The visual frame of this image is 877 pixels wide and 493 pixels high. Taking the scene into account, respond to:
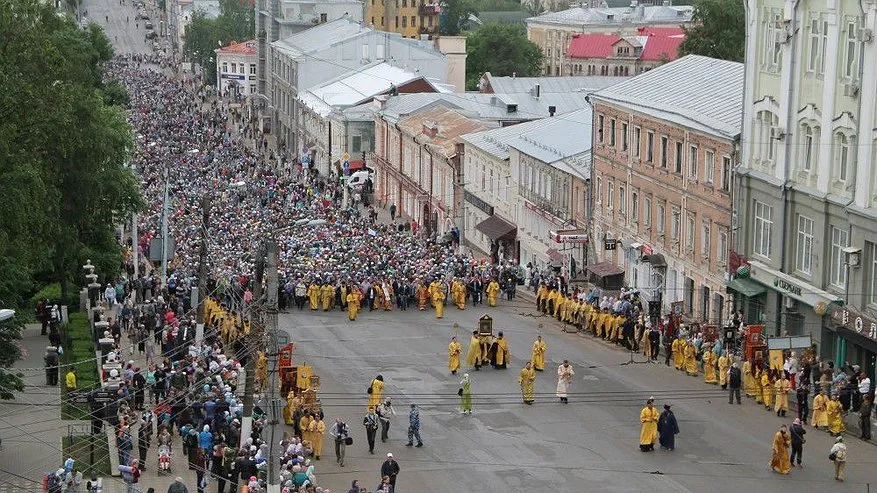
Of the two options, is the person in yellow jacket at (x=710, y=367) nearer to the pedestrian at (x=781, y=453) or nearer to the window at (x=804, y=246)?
the window at (x=804, y=246)

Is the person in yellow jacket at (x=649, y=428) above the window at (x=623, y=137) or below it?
below

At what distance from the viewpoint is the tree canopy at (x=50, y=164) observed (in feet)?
133

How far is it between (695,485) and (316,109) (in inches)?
2728

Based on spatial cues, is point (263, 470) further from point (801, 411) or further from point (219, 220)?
point (219, 220)

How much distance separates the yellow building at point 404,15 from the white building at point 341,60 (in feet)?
175

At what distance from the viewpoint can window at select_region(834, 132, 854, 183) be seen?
4653cm

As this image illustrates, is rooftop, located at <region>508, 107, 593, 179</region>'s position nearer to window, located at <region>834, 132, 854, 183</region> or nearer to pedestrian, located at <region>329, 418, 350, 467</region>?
window, located at <region>834, 132, 854, 183</region>

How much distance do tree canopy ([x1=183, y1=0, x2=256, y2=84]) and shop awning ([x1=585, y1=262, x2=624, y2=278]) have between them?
111 metres

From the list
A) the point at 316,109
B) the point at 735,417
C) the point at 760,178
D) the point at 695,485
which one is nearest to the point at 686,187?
→ the point at 760,178

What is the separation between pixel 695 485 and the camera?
1420 inches

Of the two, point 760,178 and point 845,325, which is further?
point 760,178

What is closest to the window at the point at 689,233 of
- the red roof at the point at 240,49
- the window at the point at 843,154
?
the window at the point at 843,154

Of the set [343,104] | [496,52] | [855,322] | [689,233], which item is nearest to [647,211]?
[689,233]

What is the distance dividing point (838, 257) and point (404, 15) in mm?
130866
